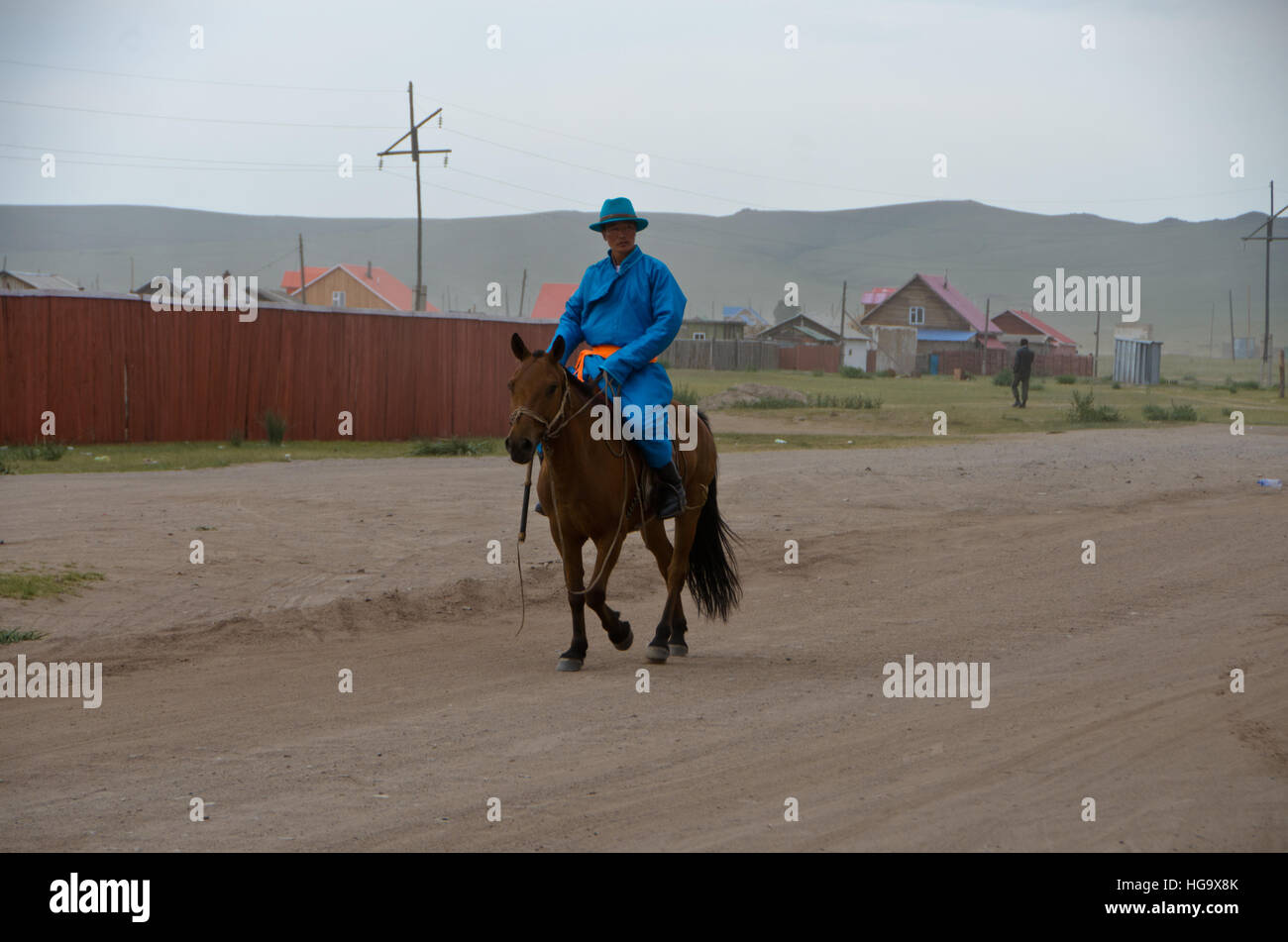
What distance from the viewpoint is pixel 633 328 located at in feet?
27.9

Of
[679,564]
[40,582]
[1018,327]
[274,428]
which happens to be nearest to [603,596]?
[679,564]

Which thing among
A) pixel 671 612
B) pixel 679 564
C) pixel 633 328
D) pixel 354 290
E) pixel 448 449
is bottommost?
pixel 671 612

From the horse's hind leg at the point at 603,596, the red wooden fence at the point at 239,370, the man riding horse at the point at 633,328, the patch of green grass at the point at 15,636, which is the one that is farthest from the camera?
the red wooden fence at the point at 239,370

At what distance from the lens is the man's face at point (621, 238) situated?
8.43 m

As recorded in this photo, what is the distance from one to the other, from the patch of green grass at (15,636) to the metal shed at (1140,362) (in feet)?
172

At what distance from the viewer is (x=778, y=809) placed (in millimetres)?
5195

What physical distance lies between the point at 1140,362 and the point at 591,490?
177ft

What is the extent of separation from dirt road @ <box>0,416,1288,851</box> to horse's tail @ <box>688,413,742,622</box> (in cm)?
30

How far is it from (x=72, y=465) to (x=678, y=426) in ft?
44.5

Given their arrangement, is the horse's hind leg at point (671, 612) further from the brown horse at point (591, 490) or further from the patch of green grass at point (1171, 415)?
the patch of green grass at point (1171, 415)

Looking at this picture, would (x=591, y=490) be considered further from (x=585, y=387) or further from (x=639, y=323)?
(x=639, y=323)

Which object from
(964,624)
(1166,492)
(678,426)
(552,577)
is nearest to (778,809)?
(678,426)

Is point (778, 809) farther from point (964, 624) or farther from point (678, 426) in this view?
point (964, 624)

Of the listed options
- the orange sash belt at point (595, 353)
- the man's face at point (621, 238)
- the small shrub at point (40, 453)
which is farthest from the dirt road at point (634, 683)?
the small shrub at point (40, 453)
